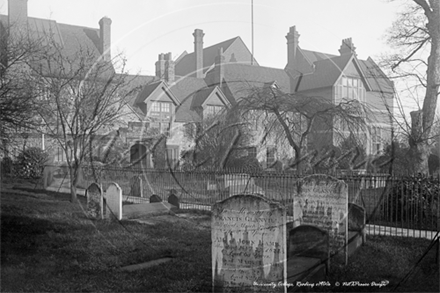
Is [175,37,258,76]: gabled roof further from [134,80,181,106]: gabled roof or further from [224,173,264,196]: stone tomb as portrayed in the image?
[224,173,264,196]: stone tomb

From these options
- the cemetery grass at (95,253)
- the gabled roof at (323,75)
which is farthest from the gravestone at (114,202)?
the gabled roof at (323,75)

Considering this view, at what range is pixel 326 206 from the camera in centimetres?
804

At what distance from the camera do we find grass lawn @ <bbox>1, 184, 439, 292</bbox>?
586cm

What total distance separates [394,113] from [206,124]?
10533mm

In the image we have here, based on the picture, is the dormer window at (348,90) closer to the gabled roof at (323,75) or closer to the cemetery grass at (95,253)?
the gabled roof at (323,75)

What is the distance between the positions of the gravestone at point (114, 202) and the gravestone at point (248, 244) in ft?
21.3

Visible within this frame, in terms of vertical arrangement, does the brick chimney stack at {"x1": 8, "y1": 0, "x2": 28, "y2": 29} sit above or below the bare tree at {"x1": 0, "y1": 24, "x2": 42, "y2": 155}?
above

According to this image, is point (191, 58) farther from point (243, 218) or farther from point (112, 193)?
point (243, 218)

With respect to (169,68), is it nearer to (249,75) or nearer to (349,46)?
(249,75)

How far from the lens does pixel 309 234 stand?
6.58 meters

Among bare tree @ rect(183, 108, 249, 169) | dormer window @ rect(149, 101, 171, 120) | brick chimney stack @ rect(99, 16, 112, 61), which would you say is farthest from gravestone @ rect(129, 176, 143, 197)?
dormer window @ rect(149, 101, 171, 120)

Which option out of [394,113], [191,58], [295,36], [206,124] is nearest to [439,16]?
[394,113]

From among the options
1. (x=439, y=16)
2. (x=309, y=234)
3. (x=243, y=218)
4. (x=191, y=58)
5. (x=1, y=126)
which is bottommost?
(x=309, y=234)

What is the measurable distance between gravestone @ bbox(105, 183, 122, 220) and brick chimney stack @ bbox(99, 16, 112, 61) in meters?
8.70
